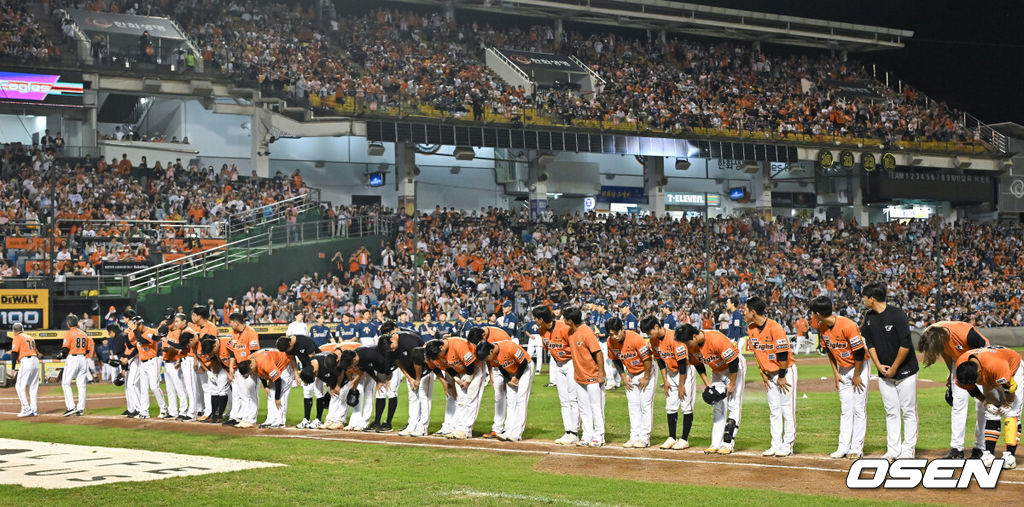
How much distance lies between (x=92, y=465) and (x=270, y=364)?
470 centimetres

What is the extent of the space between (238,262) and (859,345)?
27.8 meters

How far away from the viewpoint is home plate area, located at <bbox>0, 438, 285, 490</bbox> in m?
12.1

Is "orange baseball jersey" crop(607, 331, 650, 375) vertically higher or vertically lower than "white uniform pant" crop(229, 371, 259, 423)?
higher

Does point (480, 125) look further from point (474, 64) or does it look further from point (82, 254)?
point (82, 254)

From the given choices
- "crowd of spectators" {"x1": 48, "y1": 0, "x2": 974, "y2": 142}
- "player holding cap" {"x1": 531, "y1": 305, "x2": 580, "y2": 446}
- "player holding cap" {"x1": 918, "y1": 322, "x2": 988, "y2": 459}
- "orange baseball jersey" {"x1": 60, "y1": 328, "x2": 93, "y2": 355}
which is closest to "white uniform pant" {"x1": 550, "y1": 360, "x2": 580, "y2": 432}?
"player holding cap" {"x1": 531, "y1": 305, "x2": 580, "y2": 446}

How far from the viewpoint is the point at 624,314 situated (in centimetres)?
2548

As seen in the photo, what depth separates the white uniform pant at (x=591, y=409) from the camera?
14.1 metres

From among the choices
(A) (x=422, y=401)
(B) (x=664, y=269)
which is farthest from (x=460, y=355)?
(B) (x=664, y=269)

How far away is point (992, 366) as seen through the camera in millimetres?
10562

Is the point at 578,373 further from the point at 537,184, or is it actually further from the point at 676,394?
the point at 537,184

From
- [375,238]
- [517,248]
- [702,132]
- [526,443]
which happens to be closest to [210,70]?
[375,238]

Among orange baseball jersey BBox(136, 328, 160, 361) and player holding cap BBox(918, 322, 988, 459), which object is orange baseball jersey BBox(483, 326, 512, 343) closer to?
player holding cap BBox(918, 322, 988, 459)

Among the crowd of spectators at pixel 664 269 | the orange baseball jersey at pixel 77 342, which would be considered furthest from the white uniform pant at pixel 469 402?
the crowd of spectators at pixel 664 269

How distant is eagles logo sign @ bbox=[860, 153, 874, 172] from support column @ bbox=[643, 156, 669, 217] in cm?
1055
